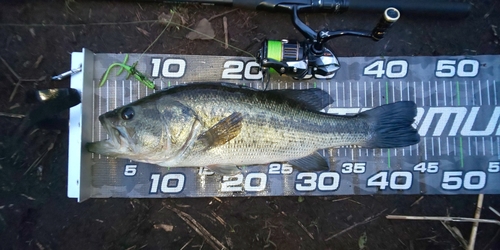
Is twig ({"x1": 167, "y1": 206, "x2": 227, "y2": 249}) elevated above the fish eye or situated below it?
below

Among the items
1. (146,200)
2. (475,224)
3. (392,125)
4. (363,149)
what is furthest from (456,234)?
(146,200)

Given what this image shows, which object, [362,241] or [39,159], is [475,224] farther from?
[39,159]

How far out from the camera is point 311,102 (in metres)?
3.07

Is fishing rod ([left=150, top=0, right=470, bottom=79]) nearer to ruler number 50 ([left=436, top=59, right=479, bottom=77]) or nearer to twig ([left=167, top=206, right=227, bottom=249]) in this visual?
ruler number 50 ([left=436, top=59, right=479, bottom=77])

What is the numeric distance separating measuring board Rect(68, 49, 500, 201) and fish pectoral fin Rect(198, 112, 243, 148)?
66 cm

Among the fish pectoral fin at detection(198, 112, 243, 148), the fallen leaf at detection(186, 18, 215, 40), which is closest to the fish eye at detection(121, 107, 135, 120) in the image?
the fish pectoral fin at detection(198, 112, 243, 148)

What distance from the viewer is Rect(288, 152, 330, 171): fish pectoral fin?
3092 millimetres

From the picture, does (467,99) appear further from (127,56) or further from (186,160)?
(127,56)

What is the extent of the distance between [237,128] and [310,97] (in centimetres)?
75

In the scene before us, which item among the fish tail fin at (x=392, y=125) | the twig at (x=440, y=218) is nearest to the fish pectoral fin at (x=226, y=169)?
the fish tail fin at (x=392, y=125)

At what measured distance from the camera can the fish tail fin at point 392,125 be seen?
3.06m

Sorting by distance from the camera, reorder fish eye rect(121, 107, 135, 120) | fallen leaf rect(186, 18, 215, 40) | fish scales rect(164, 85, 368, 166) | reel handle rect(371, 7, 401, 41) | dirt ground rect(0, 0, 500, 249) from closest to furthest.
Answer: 1. reel handle rect(371, 7, 401, 41)
2. fish eye rect(121, 107, 135, 120)
3. fish scales rect(164, 85, 368, 166)
4. dirt ground rect(0, 0, 500, 249)
5. fallen leaf rect(186, 18, 215, 40)

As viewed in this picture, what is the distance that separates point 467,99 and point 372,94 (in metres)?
0.93

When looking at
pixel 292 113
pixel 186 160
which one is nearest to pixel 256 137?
pixel 292 113
